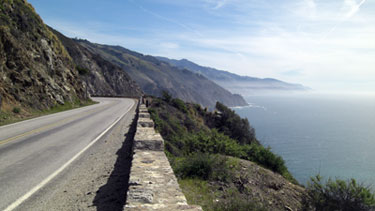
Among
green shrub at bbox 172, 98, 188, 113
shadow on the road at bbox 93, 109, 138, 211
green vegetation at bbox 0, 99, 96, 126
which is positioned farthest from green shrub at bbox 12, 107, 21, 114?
green shrub at bbox 172, 98, 188, 113

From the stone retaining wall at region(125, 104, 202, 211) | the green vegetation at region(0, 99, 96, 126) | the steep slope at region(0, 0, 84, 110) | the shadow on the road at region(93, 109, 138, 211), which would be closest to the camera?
the stone retaining wall at region(125, 104, 202, 211)

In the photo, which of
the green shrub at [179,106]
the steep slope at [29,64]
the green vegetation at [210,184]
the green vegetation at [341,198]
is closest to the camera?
the green vegetation at [210,184]

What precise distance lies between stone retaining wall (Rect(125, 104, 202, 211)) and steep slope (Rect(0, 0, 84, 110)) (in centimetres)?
1695

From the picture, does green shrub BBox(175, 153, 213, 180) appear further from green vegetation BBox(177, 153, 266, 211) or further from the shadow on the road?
the shadow on the road

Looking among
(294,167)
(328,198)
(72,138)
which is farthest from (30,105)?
(294,167)

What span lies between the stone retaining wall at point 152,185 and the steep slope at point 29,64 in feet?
55.6

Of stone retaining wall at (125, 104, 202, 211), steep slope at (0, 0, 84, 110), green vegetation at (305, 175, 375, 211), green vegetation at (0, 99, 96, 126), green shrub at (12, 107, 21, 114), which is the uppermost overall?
steep slope at (0, 0, 84, 110)

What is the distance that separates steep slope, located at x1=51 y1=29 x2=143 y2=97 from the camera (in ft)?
237

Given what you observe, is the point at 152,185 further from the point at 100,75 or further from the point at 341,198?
the point at 100,75

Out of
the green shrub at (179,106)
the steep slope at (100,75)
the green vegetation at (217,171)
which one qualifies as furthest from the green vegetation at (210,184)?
the steep slope at (100,75)

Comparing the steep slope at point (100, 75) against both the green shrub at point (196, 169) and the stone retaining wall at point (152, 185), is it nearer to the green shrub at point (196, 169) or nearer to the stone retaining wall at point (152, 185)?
the green shrub at point (196, 169)

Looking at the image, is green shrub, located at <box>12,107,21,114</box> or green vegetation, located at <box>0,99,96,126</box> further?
green shrub, located at <box>12,107,21,114</box>

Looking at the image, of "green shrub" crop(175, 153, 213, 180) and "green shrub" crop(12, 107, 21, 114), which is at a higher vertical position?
"green shrub" crop(175, 153, 213, 180)

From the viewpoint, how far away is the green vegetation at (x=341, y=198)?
5.85 metres
